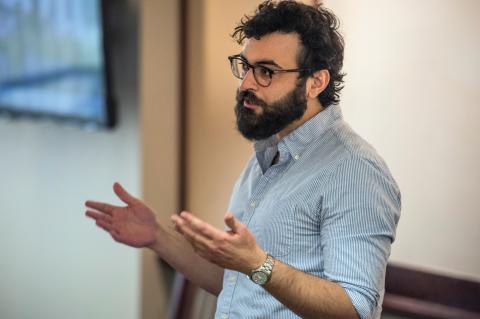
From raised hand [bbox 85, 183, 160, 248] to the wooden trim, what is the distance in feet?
2.63

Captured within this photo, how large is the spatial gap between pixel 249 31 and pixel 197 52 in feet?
3.02

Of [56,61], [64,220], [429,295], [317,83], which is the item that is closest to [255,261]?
[317,83]

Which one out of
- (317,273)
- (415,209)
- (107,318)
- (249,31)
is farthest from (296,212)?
(107,318)

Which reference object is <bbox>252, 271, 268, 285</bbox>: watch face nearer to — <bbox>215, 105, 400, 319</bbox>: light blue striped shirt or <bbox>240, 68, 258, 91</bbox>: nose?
<bbox>215, 105, 400, 319</bbox>: light blue striped shirt

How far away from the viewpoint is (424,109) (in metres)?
2.07

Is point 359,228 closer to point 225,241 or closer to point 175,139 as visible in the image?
point 225,241

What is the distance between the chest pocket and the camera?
1.41m

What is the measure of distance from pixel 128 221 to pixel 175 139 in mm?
885

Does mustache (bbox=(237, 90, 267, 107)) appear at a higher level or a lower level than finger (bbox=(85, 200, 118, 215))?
higher

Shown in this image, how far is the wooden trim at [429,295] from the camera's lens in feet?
6.57

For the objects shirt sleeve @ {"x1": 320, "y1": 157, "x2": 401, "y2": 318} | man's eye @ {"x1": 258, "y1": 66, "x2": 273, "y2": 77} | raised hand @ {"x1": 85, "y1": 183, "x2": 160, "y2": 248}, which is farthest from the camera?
raised hand @ {"x1": 85, "y1": 183, "x2": 160, "y2": 248}

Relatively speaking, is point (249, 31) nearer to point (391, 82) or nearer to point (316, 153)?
point (316, 153)

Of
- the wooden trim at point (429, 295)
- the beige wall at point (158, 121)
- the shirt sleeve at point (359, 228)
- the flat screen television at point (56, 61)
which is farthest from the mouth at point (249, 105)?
the flat screen television at point (56, 61)

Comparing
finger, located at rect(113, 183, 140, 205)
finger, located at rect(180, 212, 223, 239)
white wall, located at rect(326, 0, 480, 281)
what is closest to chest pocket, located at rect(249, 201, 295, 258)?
finger, located at rect(180, 212, 223, 239)
